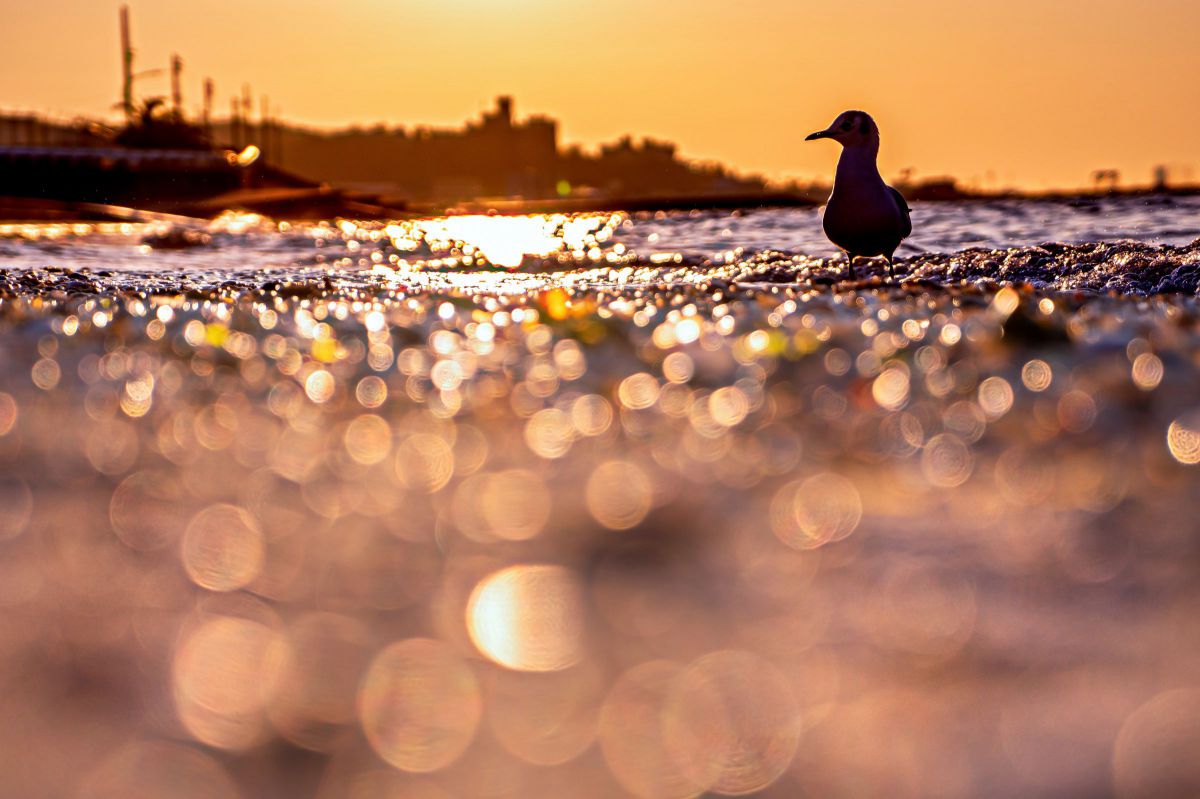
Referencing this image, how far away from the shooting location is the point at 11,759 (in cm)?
133

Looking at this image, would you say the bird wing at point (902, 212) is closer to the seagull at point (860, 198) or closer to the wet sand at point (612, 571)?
the seagull at point (860, 198)

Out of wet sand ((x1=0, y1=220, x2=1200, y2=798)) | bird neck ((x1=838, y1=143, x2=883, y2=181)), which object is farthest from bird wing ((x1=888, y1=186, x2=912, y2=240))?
wet sand ((x1=0, y1=220, x2=1200, y2=798))

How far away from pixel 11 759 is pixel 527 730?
0.59 metres

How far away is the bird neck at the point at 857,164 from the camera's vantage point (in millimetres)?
9719

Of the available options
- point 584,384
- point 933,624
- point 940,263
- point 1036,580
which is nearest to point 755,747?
point 933,624

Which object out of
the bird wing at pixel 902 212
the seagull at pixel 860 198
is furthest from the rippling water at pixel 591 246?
the seagull at pixel 860 198

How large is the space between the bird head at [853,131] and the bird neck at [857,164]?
0.12 ft

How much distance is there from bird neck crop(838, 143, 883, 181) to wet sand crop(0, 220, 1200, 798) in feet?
17.6

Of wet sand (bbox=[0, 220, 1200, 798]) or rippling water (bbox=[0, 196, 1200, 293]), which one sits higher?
rippling water (bbox=[0, 196, 1200, 293])

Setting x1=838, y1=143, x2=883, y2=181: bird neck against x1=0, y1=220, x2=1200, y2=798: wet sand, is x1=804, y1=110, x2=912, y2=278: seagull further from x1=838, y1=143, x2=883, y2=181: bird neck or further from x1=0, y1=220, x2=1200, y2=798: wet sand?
x1=0, y1=220, x2=1200, y2=798: wet sand

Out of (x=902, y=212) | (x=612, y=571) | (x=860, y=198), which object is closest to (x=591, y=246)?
(x=902, y=212)

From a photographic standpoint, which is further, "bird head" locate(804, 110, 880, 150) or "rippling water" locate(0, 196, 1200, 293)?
"rippling water" locate(0, 196, 1200, 293)

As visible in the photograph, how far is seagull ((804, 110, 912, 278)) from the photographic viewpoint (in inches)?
377

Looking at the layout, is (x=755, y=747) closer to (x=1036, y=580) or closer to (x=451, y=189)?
(x=1036, y=580)
